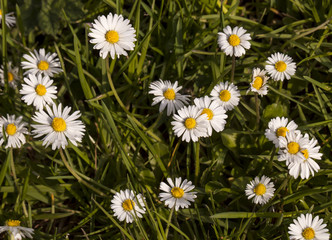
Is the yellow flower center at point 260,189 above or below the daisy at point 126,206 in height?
above

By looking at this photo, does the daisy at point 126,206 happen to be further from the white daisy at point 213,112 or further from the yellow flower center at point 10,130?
the yellow flower center at point 10,130

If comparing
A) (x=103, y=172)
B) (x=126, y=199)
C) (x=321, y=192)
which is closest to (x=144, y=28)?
(x=103, y=172)

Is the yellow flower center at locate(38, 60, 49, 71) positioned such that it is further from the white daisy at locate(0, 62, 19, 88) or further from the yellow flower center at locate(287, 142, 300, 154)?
the yellow flower center at locate(287, 142, 300, 154)

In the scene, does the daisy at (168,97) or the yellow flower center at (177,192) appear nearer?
the yellow flower center at (177,192)

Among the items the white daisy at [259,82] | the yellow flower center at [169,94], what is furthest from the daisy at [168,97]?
the white daisy at [259,82]

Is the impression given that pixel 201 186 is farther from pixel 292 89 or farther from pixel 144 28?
pixel 144 28

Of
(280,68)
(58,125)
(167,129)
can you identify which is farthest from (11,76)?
(280,68)

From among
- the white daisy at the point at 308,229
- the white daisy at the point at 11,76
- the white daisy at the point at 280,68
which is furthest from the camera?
the white daisy at the point at 11,76
